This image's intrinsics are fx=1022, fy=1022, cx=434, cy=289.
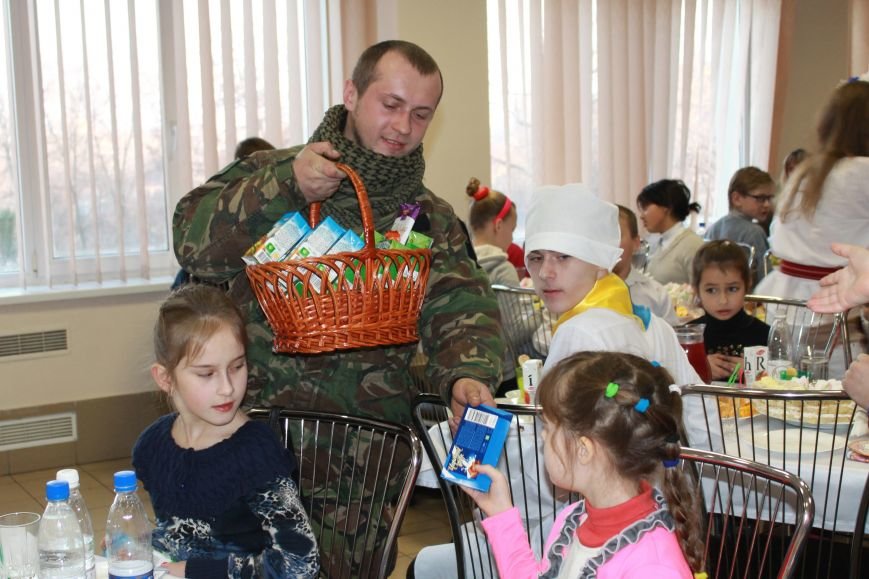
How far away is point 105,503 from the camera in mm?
4320

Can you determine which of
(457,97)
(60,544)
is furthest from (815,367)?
(457,97)

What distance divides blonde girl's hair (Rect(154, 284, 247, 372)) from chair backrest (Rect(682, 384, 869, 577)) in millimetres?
1007

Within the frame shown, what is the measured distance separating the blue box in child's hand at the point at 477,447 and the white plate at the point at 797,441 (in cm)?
106

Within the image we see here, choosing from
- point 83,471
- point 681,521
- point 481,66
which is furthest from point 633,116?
point 681,521

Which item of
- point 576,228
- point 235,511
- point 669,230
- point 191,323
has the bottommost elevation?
point 235,511

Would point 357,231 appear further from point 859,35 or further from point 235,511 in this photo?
point 859,35

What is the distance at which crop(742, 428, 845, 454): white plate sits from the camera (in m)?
2.48

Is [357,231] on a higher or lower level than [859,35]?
lower

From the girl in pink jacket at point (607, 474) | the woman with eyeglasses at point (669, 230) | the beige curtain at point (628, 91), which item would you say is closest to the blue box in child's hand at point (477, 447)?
the girl in pink jacket at point (607, 474)

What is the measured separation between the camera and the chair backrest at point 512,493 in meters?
2.13

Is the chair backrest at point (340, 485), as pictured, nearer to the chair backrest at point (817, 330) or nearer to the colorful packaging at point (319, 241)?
the colorful packaging at point (319, 241)

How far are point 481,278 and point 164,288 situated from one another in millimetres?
3089

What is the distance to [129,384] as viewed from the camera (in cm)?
504

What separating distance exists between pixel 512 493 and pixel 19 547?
3.86 feet
